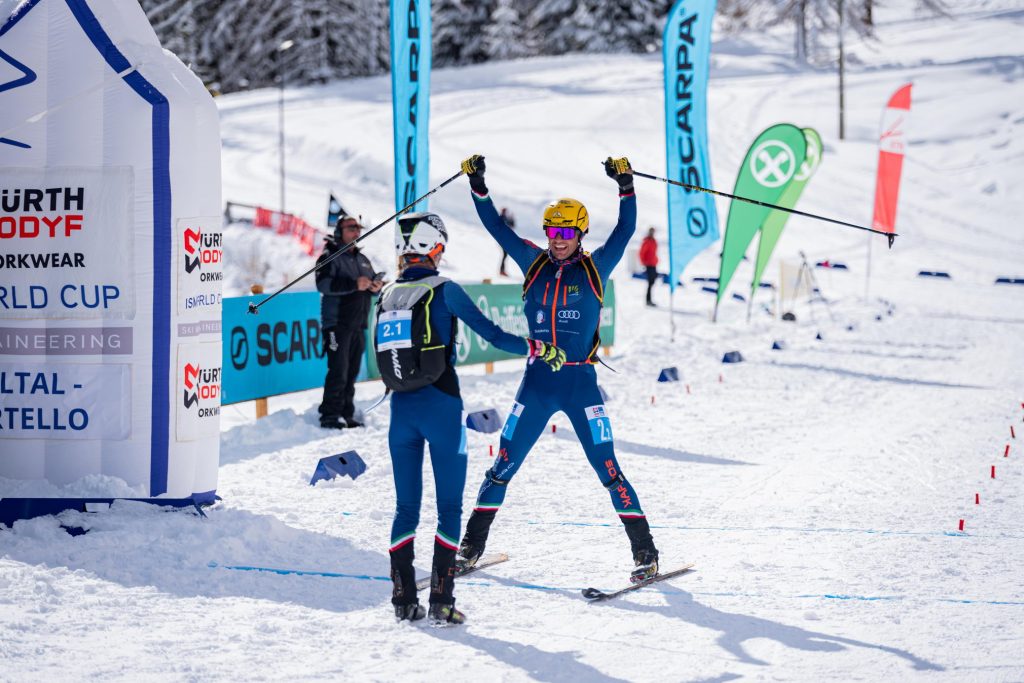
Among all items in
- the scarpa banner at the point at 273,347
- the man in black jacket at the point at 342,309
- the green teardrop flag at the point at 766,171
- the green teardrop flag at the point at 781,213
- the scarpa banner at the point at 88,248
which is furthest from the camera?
the green teardrop flag at the point at 781,213

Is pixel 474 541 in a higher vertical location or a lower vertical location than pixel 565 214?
lower

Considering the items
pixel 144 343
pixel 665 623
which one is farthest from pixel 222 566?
pixel 665 623

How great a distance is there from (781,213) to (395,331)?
14.2 meters

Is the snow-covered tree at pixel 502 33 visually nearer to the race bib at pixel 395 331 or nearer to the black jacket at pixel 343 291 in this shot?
the black jacket at pixel 343 291

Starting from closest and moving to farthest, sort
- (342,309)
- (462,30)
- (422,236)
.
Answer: (422,236)
(342,309)
(462,30)

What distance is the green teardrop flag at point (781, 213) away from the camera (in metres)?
17.2

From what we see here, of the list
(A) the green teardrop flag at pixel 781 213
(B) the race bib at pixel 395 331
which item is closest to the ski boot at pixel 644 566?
(B) the race bib at pixel 395 331

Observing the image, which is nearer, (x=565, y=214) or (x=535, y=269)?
(x=565, y=214)

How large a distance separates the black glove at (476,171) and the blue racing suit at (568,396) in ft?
1.98

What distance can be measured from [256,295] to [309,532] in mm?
4829

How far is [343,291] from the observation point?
10.4 metres

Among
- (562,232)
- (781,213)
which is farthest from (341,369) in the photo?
(781,213)

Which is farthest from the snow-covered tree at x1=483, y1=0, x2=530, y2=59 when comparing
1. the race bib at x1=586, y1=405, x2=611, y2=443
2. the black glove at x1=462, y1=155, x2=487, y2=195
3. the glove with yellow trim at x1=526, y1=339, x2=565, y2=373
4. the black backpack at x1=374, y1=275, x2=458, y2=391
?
the glove with yellow trim at x1=526, y1=339, x2=565, y2=373

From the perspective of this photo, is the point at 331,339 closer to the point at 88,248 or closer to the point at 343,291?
the point at 343,291
